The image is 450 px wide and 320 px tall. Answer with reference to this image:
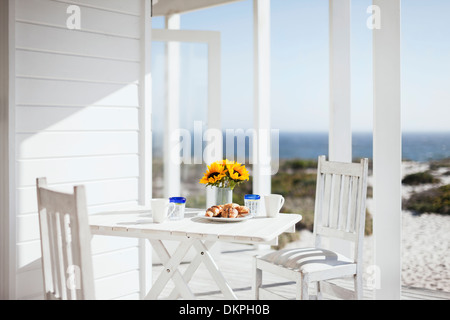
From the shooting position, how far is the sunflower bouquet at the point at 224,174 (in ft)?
7.85

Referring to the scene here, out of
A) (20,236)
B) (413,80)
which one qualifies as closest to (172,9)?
(413,80)

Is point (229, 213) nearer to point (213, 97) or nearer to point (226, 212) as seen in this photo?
point (226, 212)

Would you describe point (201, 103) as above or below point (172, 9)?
below

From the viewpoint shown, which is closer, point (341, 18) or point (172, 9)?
point (341, 18)

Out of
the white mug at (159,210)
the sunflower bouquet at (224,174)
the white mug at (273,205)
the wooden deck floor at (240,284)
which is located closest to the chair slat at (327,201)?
the white mug at (273,205)

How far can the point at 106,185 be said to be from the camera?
2975mm

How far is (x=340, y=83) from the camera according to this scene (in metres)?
3.70

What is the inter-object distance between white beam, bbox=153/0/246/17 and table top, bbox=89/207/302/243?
3.06 meters

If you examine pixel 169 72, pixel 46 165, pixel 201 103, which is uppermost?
pixel 169 72

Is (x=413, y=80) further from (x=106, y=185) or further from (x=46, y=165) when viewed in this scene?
(x=46, y=165)

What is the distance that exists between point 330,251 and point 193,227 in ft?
2.99

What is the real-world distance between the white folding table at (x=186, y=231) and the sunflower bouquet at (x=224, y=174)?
197mm
